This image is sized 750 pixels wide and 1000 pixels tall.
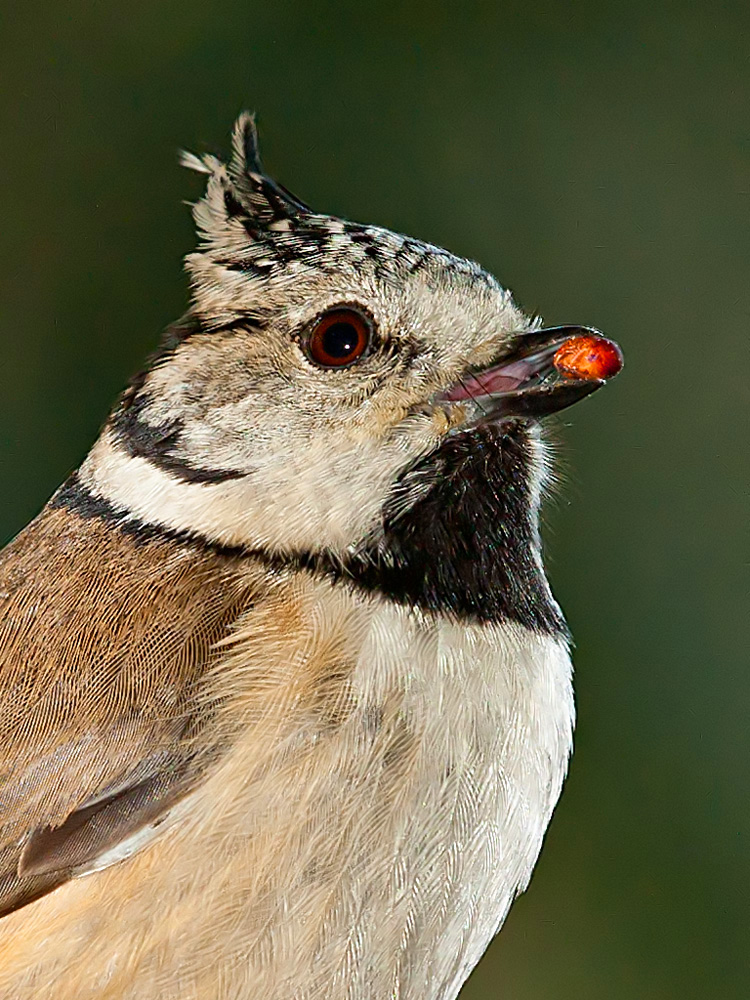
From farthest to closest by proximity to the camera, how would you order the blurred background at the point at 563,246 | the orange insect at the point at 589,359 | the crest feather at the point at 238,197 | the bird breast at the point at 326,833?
1. the blurred background at the point at 563,246
2. the crest feather at the point at 238,197
3. the orange insect at the point at 589,359
4. the bird breast at the point at 326,833

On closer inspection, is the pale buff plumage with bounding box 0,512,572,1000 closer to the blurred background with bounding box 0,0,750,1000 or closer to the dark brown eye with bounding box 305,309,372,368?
the dark brown eye with bounding box 305,309,372,368

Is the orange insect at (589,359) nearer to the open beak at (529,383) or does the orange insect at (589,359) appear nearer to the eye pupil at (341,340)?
the open beak at (529,383)

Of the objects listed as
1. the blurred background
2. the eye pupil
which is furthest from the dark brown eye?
the blurred background

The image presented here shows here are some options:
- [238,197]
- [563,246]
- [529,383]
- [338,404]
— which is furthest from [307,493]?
[563,246]

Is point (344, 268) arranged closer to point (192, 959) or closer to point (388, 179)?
point (192, 959)

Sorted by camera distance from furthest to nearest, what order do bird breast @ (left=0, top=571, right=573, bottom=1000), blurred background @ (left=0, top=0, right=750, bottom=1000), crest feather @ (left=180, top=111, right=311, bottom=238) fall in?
blurred background @ (left=0, top=0, right=750, bottom=1000) → crest feather @ (left=180, top=111, right=311, bottom=238) → bird breast @ (left=0, top=571, right=573, bottom=1000)

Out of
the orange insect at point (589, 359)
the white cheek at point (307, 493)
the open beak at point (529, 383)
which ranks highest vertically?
the orange insect at point (589, 359)

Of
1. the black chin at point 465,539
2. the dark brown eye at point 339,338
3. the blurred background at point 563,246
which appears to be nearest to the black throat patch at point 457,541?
the black chin at point 465,539
